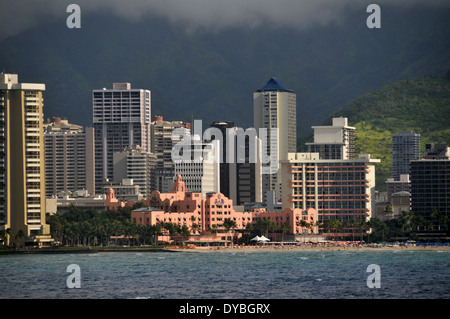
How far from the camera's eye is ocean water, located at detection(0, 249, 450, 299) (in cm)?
12588

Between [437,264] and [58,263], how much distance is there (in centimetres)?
6097

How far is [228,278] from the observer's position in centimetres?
14875

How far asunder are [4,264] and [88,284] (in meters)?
48.3

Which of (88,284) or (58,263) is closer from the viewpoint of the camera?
(88,284)

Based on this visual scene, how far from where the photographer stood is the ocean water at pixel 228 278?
4956 inches

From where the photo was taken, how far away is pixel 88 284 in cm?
13875
